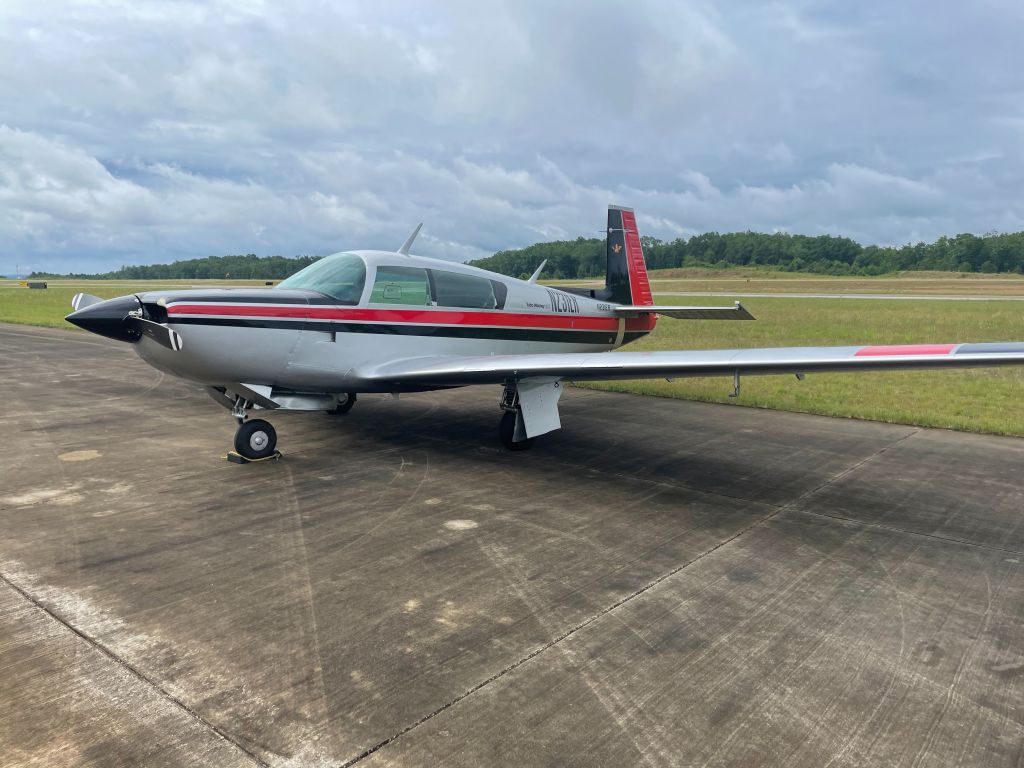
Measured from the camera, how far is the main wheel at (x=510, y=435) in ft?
26.0

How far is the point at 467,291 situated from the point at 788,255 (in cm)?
13287

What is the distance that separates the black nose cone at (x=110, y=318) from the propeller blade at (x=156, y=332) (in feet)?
0.09

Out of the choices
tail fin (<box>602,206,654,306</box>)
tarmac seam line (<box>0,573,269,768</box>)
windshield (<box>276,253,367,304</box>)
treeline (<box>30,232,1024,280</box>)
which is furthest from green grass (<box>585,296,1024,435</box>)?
treeline (<box>30,232,1024,280</box>)

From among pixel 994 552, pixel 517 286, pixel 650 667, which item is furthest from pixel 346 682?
pixel 517 286

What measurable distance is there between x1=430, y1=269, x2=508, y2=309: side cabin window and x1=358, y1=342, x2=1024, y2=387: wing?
747mm

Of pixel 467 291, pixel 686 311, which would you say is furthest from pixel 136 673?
pixel 686 311

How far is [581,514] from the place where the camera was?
5.74 metres

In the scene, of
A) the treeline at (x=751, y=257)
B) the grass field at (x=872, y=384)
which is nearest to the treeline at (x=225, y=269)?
the treeline at (x=751, y=257)

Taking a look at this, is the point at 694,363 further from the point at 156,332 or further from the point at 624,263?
the point at 624,263

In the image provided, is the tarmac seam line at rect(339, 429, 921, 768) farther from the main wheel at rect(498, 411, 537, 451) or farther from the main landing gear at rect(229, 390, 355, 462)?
the main landing gear at rect(229, 390, 355, 462)

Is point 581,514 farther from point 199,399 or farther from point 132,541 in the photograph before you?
point 199,399

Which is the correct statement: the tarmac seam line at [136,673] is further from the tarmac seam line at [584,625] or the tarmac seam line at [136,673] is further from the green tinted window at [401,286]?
the green tinted window at [401,286]

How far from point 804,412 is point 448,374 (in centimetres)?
647

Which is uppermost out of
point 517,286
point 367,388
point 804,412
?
point 517,286
